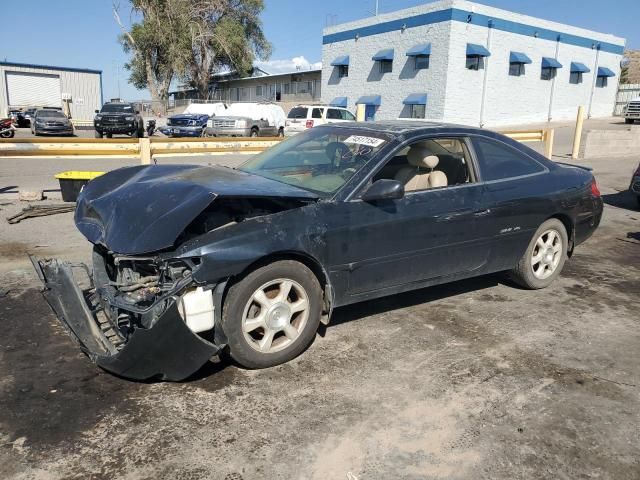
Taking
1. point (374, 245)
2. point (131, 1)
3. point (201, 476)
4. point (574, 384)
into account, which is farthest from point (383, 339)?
point (131, 1)

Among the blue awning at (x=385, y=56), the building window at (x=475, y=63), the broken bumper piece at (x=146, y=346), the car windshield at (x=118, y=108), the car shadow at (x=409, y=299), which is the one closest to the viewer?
the broken bumper piece at (x=146, y=346)

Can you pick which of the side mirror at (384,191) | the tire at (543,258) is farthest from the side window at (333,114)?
the side mirror at (384,191)

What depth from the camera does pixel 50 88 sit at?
167 ft

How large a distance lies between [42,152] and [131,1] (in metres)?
45.2

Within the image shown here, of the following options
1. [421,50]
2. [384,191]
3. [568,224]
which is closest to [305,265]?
[384,191]

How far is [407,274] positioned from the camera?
418 cm

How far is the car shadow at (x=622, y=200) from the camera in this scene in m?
10.1

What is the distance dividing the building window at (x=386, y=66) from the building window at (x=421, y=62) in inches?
95.6

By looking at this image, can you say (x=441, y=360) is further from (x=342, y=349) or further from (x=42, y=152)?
(x=42, y=152)

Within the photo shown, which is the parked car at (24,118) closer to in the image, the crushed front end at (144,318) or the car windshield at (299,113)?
the car windshield at (299,113)

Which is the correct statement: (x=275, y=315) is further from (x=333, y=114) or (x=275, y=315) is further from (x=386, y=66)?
(x=386, y=66)

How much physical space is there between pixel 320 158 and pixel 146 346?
86.4 inches

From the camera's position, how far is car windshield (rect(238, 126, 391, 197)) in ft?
13.4

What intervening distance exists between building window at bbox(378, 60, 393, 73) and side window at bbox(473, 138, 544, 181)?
31.5m
